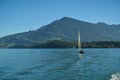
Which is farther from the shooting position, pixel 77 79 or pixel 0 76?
pixel 0 76

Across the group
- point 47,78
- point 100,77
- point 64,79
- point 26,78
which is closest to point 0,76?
point 26,78

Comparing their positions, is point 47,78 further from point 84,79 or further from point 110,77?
point 110,77

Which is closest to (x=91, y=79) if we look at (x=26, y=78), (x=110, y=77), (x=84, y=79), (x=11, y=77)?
(x=84, y=79)

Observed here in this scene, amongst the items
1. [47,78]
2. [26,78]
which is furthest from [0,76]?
[47,78]

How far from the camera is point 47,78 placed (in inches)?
2042

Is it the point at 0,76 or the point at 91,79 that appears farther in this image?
the point at 0,76

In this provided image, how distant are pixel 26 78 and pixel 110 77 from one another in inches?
743

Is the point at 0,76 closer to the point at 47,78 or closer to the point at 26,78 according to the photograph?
the point at 26,78

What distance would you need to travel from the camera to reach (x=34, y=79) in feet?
164

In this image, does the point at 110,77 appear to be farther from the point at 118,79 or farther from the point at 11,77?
the point at 11,77

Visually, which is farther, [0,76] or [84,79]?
[0,76]

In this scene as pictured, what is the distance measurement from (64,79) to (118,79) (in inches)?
458

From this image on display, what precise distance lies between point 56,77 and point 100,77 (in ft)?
32.6

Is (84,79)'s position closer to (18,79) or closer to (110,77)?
(110,77)
